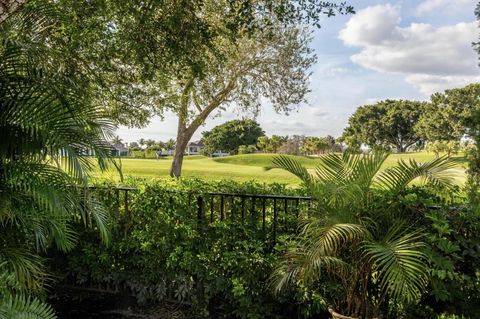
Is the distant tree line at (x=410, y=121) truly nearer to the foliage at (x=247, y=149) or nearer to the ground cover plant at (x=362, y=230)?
the foliage at (x=247, y=149)

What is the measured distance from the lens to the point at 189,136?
1734 cm

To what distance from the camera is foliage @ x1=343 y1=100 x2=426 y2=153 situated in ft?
171

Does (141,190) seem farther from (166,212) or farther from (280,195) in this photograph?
(280,195)

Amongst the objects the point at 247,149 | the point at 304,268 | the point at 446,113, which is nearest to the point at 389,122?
the point at 446,113

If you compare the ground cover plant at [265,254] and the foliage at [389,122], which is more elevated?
the foliage at [389,122]

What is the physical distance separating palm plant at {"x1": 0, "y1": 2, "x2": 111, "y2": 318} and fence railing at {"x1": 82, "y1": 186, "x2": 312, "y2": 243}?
3.44 feet

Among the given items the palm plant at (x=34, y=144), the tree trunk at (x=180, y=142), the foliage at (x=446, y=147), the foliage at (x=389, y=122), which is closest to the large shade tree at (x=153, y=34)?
the palm plant at (x=34, y=144)

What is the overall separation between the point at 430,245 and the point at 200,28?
3.63 meters

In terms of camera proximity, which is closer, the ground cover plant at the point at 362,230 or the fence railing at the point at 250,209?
the ground cover plant at the point at 362,230

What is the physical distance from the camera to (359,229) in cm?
284

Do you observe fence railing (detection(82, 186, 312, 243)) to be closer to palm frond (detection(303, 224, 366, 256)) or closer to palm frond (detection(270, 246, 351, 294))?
palm frond (detection(270, 246, 351, 294))

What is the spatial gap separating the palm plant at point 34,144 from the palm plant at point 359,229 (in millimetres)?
1488

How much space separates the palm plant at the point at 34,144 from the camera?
2812 millimetres

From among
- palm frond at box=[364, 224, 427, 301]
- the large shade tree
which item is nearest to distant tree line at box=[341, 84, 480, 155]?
the large shade tree
